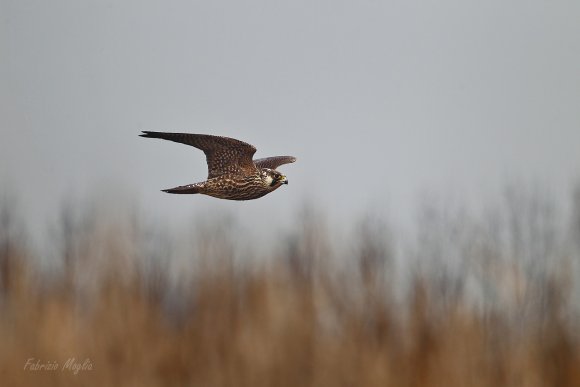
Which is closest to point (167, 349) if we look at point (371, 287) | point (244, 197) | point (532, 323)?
point (371, 287)

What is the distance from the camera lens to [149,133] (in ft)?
38.6

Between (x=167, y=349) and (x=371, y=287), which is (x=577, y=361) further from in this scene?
(x=167, y=349)

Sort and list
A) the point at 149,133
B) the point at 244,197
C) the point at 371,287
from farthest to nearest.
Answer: the point at 371,287 → the point at 244,197 → the point at 149,133

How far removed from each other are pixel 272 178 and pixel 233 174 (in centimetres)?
41

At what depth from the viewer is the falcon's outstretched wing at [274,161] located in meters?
13.9

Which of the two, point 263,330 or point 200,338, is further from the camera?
point 200,338

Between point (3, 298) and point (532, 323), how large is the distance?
972cm
